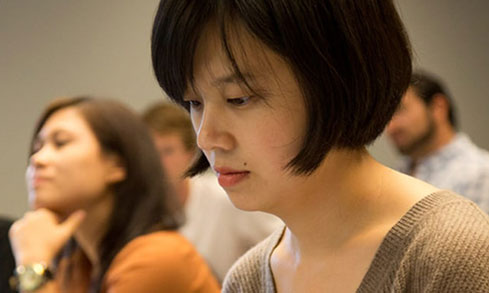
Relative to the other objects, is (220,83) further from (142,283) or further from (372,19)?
(142,283)

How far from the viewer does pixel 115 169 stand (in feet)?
6.40

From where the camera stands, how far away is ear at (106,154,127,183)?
1946mm

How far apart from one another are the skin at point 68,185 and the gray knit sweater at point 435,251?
1186mm

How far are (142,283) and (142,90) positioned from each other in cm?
218

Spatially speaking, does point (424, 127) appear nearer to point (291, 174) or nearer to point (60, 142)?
point (60, 142)

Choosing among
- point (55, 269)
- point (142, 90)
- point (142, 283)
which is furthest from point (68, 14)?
point (142, 283)

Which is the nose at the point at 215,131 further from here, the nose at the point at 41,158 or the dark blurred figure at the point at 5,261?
the dark blurred figure at the point at 5,261

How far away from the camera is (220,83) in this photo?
2.77 feet

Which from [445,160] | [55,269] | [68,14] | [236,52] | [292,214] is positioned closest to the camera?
[236,52]

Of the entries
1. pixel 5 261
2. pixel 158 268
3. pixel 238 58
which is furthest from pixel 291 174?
pixel 5 261

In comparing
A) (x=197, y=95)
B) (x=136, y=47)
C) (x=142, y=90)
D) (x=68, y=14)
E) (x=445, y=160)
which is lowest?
(x=445, y=160)

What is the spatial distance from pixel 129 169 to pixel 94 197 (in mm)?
127

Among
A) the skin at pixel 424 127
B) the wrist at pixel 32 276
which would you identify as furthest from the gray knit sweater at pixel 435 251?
the skin at pixel 424 127

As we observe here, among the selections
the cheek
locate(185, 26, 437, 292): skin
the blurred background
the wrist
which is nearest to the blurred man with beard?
the blurred background
